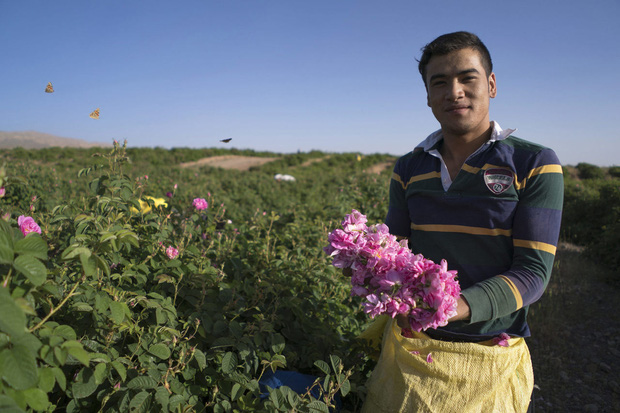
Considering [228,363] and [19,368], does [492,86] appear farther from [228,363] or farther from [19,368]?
[19,368]

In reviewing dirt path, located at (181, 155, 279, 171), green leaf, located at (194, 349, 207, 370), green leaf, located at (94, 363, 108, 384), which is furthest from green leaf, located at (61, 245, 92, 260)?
dirt path, located at (181, 155, 279, 171)

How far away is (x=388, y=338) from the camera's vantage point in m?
1.61

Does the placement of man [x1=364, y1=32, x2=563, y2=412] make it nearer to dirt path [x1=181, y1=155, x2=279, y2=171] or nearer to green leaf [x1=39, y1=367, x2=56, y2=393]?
green leaf [x1=39, y1=367, x2=56, y2=393]

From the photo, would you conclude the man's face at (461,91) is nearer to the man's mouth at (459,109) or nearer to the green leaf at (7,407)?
the man's mouth at (459,109)

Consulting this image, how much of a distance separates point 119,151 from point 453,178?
4.97 feet

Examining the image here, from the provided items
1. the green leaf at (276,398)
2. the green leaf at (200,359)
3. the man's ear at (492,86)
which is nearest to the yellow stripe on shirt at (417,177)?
the man's ear at (492,86)

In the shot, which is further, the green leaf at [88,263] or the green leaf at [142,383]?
the green leaf at [142,383]

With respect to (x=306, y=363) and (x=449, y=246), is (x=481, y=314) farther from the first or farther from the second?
(x=306, y=363)

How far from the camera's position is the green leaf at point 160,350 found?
1384 millimetres

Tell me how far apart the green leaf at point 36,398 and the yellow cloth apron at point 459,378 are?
3.58 ft

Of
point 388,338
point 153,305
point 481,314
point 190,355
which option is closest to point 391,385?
point 388,338

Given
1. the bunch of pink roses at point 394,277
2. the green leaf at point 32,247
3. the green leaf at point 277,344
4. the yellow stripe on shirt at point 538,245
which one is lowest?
the green leaf at point 277,344

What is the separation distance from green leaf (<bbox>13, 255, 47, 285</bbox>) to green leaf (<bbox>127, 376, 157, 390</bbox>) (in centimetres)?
58

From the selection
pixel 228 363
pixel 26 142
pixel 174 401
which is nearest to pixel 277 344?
pixel 228 363
